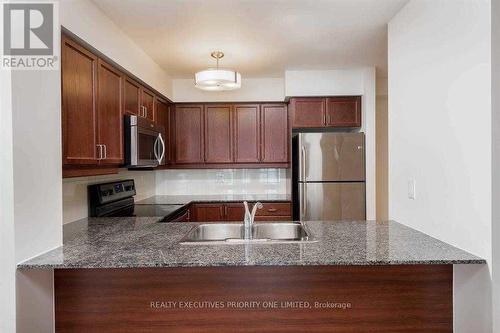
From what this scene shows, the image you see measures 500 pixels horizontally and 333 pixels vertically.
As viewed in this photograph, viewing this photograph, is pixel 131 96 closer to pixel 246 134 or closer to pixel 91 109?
pixel 91 109

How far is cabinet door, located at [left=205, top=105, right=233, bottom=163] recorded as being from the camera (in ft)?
13.5

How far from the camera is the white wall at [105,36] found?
6.24 ft

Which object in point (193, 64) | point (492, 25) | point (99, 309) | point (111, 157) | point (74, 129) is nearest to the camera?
point (492, 25)

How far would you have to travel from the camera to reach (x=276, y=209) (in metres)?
3.85

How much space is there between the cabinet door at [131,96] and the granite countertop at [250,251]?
111 cm

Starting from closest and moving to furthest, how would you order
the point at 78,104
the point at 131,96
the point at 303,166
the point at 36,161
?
the point at 36,161 < the point at 78,104 < the point at 131,96 < the point at 303,166

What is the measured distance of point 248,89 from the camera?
4.15m

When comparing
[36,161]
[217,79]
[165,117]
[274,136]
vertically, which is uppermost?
[217,79]

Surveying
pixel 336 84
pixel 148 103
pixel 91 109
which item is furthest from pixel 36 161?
pixel 336 84

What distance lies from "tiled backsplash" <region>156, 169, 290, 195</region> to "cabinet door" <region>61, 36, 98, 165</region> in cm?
228

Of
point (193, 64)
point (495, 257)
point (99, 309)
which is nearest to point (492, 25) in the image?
point (495, 257)

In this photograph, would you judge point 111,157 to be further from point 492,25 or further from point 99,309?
point 492,25

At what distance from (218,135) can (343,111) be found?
149 centimetres

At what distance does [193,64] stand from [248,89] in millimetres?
849
